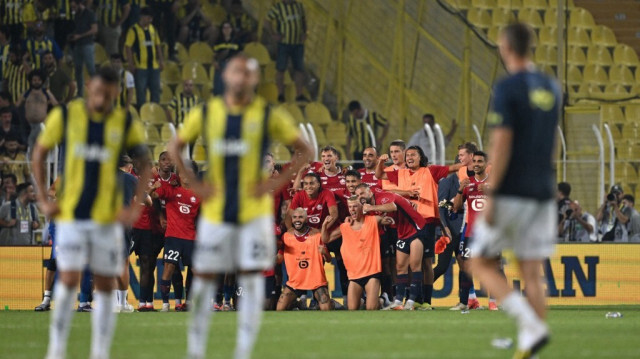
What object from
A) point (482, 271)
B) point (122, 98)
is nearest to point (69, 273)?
point (482, 271)

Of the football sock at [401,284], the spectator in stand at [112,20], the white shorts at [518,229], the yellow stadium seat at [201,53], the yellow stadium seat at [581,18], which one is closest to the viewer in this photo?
the white shorts at [518,229]

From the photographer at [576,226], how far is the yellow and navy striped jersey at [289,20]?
23.1 feet

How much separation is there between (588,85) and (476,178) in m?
12.3

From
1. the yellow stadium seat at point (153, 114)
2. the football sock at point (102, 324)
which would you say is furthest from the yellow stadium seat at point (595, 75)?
the football sock at point (102, 324)

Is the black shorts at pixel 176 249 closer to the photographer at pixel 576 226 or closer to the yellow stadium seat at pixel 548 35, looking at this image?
the photographer at pixel 576 226

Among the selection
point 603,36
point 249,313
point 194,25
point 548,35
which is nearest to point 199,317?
point 249,313

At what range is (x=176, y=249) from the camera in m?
17.3

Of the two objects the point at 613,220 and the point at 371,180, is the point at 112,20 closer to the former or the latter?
the point at 371,180

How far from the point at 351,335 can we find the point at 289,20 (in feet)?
44.5

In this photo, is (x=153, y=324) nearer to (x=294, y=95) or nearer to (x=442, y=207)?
(x=442, y=207)

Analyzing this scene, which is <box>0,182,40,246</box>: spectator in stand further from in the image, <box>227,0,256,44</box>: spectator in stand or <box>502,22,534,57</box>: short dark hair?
<box>502,22,534,57</box>: short dark hair

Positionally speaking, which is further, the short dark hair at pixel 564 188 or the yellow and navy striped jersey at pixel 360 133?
the yellow and navy striped jersey at pixel 360 133

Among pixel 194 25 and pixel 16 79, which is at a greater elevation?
pixel 194 25

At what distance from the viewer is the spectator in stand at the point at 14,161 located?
1958 centimetres
